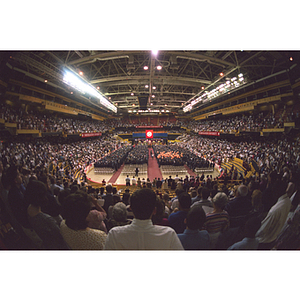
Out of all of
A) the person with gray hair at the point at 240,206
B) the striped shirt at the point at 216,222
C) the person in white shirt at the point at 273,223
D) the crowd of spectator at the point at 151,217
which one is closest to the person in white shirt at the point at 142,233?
the crowd of spectator at the point at 151,217

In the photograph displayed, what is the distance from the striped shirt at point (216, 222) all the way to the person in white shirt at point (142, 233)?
0.86 metres

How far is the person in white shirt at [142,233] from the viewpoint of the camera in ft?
5.77

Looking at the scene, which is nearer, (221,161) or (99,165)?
(99,165)

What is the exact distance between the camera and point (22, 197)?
2.42 m

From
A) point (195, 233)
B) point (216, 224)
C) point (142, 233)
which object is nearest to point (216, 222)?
point (216, 224)

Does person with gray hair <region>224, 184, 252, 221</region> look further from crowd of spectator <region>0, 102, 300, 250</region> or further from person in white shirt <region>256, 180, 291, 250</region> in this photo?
person in white shirt <region>256, 180, 291, 250</region>

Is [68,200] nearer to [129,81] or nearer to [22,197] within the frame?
[22,197]

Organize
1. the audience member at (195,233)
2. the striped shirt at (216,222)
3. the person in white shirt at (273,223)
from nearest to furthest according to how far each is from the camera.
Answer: the audience member at (195,233)
the striped shirt at (216,222)
the person in white shirt at (273,223)

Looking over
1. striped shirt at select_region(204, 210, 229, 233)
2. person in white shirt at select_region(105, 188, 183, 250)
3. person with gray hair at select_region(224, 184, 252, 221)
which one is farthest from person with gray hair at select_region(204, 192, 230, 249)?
person in white shirt at select_region(105, 188, 183, 250)

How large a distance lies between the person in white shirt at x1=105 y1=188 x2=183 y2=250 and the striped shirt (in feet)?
2.81

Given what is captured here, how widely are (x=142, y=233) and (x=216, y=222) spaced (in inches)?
52.6

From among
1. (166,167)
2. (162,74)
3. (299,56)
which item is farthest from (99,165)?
(299,56)

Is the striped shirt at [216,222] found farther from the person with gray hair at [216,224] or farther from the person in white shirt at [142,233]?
the person in white shirt at [142,233]

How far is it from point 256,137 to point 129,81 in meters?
15.8
